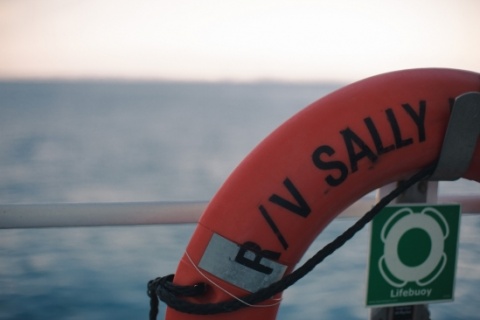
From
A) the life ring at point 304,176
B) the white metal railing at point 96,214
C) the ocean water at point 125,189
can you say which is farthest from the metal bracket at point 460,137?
the ocean water at point 125,189

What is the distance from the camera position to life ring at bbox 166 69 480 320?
83 cm

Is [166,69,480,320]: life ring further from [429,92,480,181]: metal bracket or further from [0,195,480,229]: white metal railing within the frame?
[0,195,480,229]: white metal railing

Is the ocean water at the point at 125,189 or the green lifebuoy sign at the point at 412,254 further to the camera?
the ocean water at the point at 125,189

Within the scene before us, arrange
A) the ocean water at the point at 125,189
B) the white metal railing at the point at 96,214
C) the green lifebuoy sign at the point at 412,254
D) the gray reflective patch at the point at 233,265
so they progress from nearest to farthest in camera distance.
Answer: the gray reflective patch at the point at 233,265
the green lifebuoy sign at the point at 412,254
the white metal railing at the point at 96,214
the ocean water at the point at 125,189

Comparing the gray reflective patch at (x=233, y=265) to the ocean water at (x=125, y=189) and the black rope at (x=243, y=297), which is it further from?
the ocean water at (x=125, y=189)

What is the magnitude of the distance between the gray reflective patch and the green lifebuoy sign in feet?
0.70

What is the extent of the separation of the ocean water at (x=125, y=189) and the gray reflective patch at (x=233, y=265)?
193 centimetres

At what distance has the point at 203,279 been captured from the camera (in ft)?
2.79

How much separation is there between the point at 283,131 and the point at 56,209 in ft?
1.57

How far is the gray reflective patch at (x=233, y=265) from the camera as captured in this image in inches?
32.8

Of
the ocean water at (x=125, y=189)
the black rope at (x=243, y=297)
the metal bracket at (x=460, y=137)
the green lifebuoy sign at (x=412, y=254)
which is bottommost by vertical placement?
the black rope at (x=243, y=297)

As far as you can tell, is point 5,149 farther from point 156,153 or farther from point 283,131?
point 283,131

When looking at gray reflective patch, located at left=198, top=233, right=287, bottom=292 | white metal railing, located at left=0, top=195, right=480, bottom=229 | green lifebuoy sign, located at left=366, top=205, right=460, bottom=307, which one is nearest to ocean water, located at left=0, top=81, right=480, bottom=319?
white metal railing, located at left=0, top=195, right=480, bottom=229

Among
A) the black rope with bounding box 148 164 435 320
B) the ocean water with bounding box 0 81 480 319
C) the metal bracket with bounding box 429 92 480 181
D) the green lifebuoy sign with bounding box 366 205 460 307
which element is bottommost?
the black rope with bounding box 148 164 435 320
